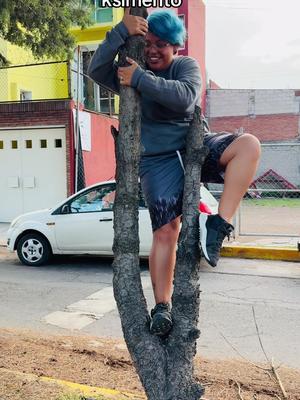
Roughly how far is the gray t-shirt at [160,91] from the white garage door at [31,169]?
11876mm

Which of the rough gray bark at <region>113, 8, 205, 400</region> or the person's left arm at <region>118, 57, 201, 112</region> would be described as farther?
the rough gray bark at <region>113, 8, 205, 400</region>

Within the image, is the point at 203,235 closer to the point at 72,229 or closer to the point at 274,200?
the point at 72,229

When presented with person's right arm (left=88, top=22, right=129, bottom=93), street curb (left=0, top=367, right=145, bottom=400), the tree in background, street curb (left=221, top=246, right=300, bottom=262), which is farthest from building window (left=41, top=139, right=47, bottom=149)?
person's right arm (left=88, top=22, right=129, bottom=93)

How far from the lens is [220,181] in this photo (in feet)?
8.43

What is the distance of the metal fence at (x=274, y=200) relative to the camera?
12.0m

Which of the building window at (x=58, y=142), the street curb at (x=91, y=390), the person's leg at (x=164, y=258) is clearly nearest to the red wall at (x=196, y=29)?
the building window at (x=58, y=142)

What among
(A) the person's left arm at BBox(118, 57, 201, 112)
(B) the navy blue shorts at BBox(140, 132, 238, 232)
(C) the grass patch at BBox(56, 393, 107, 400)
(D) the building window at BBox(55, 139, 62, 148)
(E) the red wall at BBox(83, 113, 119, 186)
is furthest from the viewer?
(E) the red wall at BBox(83, 113, 119, 186)

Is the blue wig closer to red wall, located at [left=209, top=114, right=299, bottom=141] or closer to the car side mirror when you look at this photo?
the car side mirror

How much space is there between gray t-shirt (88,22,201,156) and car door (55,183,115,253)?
5.91m

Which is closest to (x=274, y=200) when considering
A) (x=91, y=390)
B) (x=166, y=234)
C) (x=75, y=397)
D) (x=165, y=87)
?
(x=91, y=390)

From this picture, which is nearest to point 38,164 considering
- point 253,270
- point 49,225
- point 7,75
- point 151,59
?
point 7,75

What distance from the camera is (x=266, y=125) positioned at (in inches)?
1160

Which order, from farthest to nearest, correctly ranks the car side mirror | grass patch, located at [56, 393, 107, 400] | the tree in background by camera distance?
the car side mirror, the tree in background, grass patch, located at [56, 393, 107, 400]

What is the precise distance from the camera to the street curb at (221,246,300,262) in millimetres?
9438
